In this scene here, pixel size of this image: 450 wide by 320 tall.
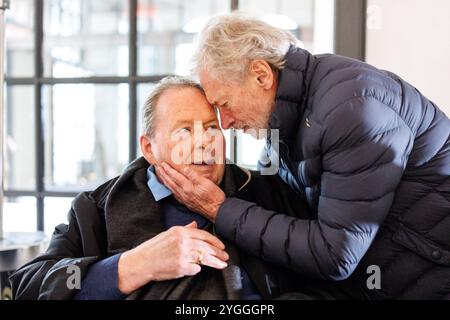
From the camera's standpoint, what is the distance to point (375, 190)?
0.98 metres

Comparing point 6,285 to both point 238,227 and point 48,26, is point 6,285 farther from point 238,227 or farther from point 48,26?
point 48,26

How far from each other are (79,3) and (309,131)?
2673 mm

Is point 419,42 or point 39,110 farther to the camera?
point 39,110

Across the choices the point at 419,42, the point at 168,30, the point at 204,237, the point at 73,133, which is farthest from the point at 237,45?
the point at 168,30

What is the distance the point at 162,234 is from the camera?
110 cm

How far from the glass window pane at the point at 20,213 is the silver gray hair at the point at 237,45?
145 centimetres

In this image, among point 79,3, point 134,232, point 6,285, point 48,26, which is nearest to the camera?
point 134,232

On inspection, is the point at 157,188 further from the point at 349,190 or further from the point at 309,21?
the point at 309,21

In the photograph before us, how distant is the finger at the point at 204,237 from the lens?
109 cm

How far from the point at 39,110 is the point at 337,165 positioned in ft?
5.24

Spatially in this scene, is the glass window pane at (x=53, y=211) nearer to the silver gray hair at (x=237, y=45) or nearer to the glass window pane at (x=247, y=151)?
the glass window pane at (x=247, y=151)

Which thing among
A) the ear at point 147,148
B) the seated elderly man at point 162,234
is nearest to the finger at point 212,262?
the seated elderly man at point 162,234
